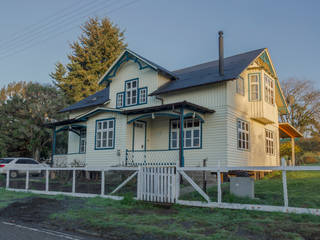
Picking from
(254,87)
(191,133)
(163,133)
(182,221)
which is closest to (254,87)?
(254,87)

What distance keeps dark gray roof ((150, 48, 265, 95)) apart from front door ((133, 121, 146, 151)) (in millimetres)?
2157

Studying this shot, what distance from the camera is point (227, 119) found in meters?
16.8

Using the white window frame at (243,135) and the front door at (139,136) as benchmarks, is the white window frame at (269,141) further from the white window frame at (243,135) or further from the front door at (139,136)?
the front door at (139,136)

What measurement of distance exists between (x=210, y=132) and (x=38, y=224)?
10920mm

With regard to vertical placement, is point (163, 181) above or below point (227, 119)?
below

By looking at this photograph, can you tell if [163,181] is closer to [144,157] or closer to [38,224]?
[38,224]

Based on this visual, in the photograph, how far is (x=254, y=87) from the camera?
19.2 meters

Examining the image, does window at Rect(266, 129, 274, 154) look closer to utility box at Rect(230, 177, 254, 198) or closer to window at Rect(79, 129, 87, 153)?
utility box at Rect(230, 177, 254, 198)

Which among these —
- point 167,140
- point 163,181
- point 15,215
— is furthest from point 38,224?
point 167,140

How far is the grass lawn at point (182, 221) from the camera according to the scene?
645cm

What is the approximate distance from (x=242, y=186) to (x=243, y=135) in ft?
29.4

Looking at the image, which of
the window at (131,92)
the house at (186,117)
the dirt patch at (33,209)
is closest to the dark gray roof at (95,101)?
the house at (186,117)

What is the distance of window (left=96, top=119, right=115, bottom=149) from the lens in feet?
64.8

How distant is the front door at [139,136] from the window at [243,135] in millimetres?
5808
